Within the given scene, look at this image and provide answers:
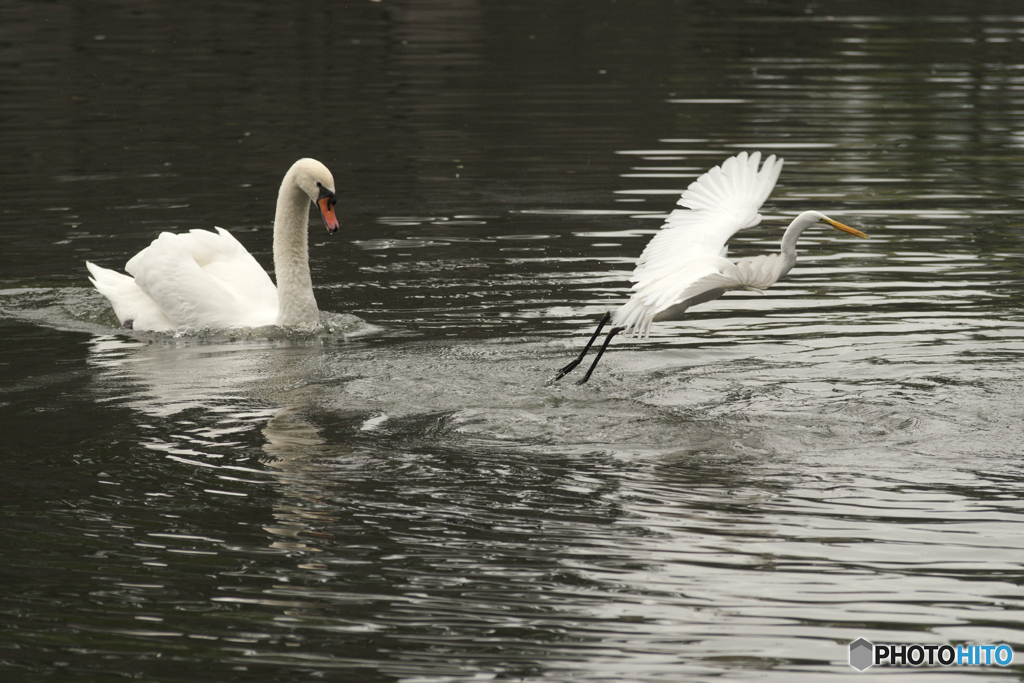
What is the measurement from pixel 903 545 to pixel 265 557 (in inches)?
106

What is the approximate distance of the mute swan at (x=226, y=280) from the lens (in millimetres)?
9516

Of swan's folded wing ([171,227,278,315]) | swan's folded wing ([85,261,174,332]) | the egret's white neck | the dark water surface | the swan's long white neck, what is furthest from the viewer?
swan's folded wing ([171,227,278,315])

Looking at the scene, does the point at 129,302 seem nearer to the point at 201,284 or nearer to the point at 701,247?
the point at 201,284

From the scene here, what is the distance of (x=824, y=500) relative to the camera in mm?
6246

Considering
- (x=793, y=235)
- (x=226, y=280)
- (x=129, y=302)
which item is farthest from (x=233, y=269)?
(x=793, y=235)

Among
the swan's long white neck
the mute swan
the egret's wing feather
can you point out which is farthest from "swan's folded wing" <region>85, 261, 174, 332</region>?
the egret's wing feather

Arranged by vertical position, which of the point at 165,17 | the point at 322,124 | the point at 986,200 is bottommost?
the point at 986,200

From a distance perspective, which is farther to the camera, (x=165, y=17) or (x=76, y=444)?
(x=165, y=17)

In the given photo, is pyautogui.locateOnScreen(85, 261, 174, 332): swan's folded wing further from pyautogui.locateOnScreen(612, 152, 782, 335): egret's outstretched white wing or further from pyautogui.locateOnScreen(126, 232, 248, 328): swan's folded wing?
pyautogui.locateOnScreen(612, 152, 782, 335): egret's outstretched white wing

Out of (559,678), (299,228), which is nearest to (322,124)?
(299,228)

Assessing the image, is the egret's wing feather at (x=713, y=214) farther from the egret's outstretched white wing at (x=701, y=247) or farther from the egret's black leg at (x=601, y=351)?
the egret's black leg at (x=601, y=351)

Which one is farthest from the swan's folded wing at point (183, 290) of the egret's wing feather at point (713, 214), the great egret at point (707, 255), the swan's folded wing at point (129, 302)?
the egret's wing feather at point (713, 214)

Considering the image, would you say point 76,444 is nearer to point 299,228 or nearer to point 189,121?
point 299,228

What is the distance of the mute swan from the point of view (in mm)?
9516
